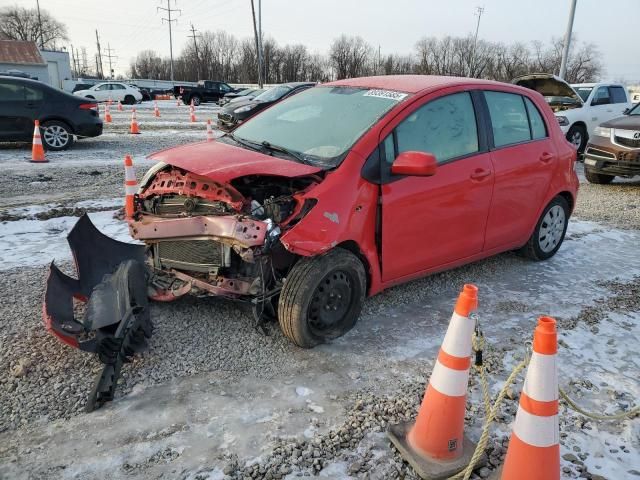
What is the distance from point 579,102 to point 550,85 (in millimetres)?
900

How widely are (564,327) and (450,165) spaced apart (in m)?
1.50

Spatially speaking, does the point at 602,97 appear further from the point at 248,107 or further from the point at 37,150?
the point at 37,150

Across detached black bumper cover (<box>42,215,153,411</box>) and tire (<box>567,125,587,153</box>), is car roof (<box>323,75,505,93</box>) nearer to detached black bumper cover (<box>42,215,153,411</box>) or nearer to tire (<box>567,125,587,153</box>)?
detached black bumper cover (<box>42,215,153,411</box>)

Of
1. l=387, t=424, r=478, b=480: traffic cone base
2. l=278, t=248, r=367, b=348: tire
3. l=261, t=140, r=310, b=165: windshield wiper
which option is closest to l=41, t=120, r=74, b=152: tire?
l=261, t=140, r=310, b=165: windshield wiper

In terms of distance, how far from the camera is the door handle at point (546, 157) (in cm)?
477

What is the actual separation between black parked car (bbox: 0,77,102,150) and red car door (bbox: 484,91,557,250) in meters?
10.1

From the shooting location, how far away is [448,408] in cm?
235

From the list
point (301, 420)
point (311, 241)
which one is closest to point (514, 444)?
point (301, 420)

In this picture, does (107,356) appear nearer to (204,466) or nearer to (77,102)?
(204,466)

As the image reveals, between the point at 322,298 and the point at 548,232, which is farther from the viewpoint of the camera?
the point at 548,232

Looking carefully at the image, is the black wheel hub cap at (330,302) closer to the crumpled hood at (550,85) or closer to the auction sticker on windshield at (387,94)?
the auction sticker on windshield at (387,94)

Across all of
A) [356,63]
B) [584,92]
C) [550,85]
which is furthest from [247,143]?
[356,63]

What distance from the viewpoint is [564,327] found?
3.90m

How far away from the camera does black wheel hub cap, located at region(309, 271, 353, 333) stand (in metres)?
3.38
